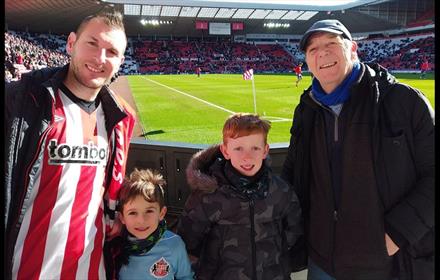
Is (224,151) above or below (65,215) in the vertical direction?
above

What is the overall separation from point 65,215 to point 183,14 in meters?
47.2

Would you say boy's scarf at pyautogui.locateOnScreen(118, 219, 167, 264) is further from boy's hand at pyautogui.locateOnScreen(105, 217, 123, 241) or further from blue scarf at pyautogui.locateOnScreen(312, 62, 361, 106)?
blue scarf at pyautogui.locateOnScreen(312, 62, 361, 106)

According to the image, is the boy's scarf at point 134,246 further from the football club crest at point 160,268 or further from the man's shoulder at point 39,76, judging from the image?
the man's shoulder at point 39,76

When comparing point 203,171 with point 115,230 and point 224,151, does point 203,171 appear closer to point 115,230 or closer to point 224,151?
point 224,151

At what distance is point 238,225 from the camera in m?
2.31

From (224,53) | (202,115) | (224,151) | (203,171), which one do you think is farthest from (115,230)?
(224,53)

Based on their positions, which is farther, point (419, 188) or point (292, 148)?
point (292, 148)

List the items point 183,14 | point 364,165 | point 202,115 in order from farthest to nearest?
1. point 183,14
2. point 202,115
3. point 364,165

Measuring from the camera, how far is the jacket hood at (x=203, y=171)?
2.32m

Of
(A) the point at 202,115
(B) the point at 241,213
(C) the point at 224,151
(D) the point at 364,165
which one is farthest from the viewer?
(A) the point at 202,115

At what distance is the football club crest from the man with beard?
0.30 m

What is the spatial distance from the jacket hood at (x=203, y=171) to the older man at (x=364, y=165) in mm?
609

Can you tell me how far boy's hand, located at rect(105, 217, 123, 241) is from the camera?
7.16 ft

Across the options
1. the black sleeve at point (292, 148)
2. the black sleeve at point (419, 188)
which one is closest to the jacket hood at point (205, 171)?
the black sleeve at point (292, 148)
